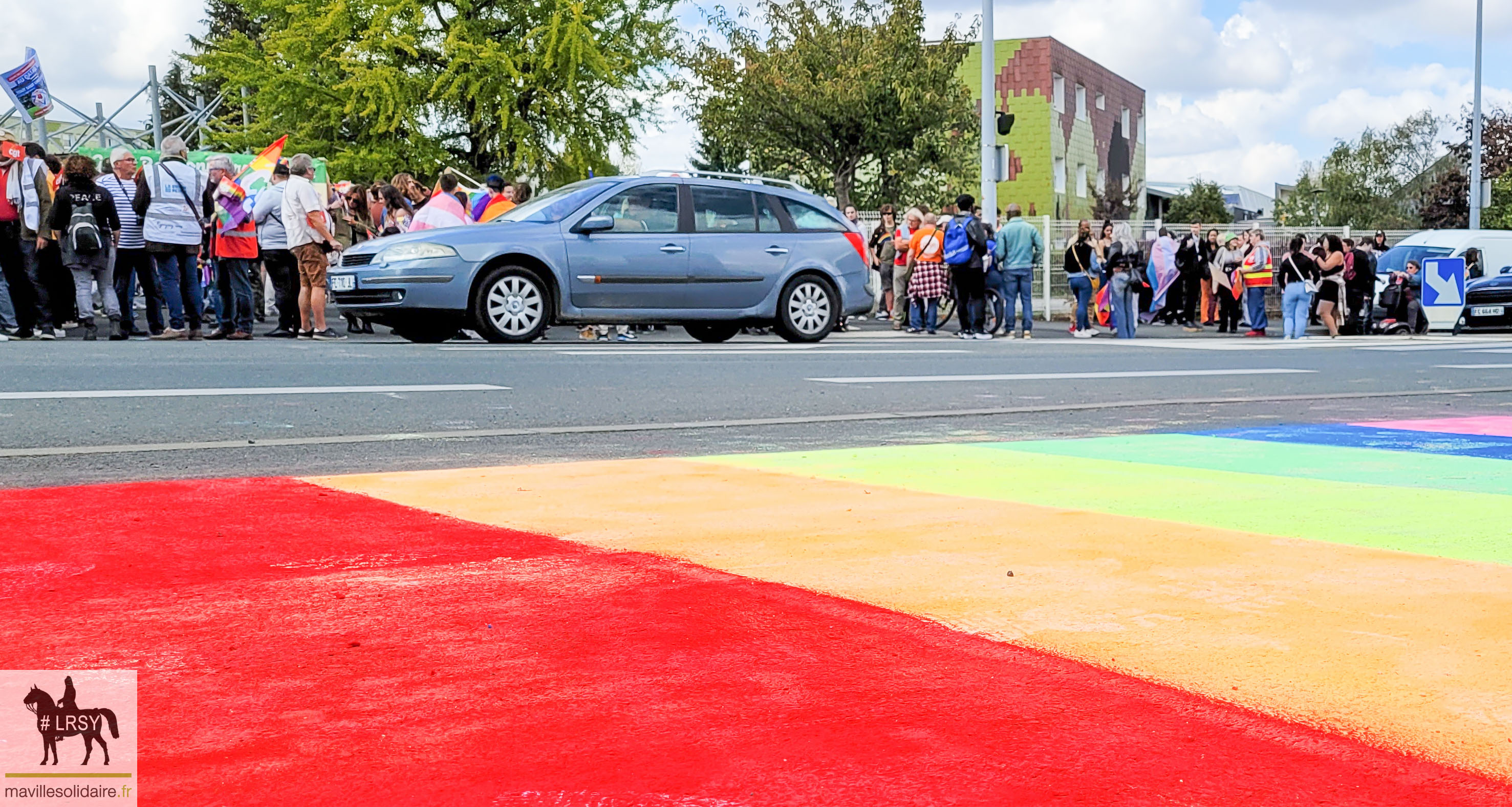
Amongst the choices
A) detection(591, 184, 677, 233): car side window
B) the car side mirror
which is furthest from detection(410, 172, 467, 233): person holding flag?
detection(591, 184, 677, 233): car side window

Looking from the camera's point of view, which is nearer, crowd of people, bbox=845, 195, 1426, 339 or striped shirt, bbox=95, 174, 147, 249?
striped shirt, bbox=95, 174, 147, 249

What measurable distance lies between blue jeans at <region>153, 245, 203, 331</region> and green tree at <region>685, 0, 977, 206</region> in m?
24.4

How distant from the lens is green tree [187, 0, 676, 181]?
3550cm

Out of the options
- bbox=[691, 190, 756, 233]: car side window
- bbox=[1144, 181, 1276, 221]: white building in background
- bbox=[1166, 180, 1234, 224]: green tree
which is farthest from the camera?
bbox=[1144, 181, 1276, 221]: white building in background

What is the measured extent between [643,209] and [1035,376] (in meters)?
4.69

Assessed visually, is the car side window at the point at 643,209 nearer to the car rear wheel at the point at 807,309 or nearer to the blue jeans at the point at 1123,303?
the car rear wheel at the point at 807,309

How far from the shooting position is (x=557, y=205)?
13.6m

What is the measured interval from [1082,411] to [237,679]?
6485 mm

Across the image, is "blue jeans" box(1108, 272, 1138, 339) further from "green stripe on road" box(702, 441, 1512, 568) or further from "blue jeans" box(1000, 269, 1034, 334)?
"green stripe on road" box(702, 441, 1512, 568)

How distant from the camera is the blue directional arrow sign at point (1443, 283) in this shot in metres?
23.4

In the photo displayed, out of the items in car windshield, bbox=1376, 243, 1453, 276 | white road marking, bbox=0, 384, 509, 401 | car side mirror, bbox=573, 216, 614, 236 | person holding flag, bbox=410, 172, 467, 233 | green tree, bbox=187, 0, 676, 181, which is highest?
green tree, bbox=187, 0, 676, 181

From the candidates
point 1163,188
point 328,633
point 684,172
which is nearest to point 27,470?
point 328,633

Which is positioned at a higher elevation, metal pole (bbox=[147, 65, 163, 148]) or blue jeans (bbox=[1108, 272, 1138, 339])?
metal pole (bbox=[147, 65, 163, 148])

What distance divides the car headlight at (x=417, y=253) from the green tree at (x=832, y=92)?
80.1 feet
